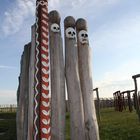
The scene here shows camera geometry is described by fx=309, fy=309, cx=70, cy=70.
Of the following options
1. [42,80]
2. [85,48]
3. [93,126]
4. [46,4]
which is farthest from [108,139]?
[46,4]

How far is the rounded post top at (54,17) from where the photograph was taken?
217 inches

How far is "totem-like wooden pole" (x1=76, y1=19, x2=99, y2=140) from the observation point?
5074mm

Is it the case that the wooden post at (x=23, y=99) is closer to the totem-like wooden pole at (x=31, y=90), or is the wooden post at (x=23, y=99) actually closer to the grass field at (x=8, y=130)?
the totem-like wooden pole at (x=31, y=90)

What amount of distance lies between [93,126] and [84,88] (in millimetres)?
668

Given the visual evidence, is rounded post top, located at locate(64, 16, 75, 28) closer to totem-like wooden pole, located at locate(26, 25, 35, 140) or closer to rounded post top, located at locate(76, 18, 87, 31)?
rounded post top, located at locate(76, 18, 87, 31)

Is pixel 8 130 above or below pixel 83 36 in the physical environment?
below

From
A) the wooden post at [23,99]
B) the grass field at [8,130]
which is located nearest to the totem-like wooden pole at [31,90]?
the wooden post at [23,99]

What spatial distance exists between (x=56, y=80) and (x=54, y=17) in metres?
1.17

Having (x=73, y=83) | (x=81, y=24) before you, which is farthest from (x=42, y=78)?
(x=81, y=24)

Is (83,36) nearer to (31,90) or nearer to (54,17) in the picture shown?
(54,17)

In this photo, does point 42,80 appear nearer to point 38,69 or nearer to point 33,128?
point 38,69

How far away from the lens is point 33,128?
4.65 m

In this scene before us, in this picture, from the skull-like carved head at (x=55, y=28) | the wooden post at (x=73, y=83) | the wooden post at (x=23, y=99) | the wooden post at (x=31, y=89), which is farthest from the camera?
the skull-like carved head at (x=55, y=28)

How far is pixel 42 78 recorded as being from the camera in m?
4.66
